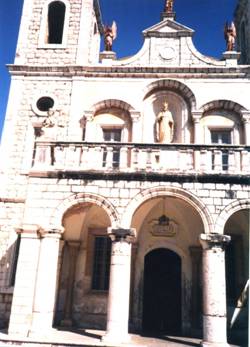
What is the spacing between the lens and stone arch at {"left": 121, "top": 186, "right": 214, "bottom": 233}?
1045 cm

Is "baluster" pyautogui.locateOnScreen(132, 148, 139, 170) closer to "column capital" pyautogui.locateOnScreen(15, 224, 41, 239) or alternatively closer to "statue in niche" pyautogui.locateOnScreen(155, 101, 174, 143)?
"statue in niche" pyautogui.locateOnScreen(155, 101, 174, 143)

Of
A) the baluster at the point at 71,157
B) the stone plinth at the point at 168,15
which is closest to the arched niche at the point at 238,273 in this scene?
the baluster at the point at 71,157

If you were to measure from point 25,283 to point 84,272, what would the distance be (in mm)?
3920

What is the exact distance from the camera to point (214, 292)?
9.72 meters

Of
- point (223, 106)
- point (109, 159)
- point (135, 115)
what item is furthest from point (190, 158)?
point (223, 106)

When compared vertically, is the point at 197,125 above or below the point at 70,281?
above

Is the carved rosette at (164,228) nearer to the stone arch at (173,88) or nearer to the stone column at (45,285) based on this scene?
the stone column at (45,285)

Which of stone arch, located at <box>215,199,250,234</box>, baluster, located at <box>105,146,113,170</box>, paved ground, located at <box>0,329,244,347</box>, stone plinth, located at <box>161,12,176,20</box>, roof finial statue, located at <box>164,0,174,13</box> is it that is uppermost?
roof finial statue, located at <box>164,0,174,13</box>

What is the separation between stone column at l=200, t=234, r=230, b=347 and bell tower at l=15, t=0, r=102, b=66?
10130mm

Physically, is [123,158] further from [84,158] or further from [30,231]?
[30,231]

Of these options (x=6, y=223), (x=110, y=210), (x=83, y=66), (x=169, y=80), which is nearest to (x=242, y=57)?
(x=169, y=80)

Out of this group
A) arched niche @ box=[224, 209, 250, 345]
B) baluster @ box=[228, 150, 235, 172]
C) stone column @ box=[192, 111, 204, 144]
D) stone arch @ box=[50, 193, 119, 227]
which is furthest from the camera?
stone column @ box=[192, 111, 204, 144]

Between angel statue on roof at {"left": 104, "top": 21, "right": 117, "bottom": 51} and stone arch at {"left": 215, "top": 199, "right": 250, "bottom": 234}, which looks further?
angel statue on roof at {"left": 104, "top": 21, "right": 117, "bottom": 51}

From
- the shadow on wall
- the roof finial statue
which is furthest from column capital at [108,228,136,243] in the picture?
the roof finial statue
